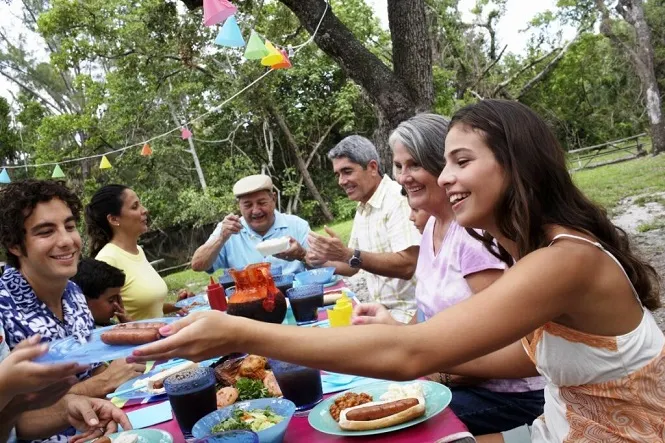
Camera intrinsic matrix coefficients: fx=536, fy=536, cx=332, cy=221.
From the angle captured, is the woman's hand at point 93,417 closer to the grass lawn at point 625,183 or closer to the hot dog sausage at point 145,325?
the hot dog sausage at point 145,325

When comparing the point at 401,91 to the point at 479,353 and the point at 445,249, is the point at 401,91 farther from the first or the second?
the point at 479,353

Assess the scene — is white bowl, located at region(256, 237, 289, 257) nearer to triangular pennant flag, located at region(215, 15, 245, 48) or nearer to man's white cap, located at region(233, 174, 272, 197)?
man's white cap, located at region(233, 174, 272, 197)

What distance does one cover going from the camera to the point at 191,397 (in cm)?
164

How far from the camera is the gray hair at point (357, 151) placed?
3795mm

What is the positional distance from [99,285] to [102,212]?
3.40ft

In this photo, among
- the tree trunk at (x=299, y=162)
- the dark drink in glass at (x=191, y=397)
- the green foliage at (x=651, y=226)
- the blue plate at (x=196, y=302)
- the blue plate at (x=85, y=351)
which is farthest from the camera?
the tree trunk at (x=299, y=162)

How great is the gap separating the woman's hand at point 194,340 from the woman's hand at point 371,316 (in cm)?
78

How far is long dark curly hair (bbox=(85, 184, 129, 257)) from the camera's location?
13.5ft

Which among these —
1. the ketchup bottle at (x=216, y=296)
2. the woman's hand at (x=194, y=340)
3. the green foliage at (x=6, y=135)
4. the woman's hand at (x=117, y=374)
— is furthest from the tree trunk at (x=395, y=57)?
the green foliage at (x=6, y=135)

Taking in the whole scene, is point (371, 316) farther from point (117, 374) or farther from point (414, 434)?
point (117, 374)

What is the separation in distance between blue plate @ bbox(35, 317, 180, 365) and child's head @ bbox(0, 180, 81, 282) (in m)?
1.15

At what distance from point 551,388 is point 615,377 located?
23 centimetres

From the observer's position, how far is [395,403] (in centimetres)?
152

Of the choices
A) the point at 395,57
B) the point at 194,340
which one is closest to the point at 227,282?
the point at 194,340
